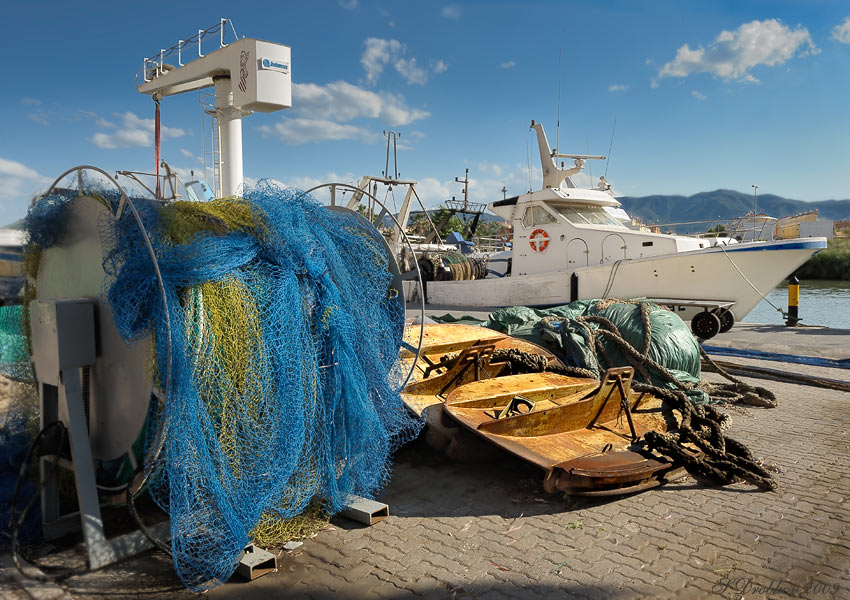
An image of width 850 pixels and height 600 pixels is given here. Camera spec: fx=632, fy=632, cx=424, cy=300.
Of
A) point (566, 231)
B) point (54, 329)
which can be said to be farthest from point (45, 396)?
point (566, 231)

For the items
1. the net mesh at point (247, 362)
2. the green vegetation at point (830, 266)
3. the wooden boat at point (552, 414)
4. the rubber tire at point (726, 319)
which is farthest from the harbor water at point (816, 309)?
the net mesh at point (247, 362)

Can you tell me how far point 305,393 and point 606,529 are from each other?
6.82ft

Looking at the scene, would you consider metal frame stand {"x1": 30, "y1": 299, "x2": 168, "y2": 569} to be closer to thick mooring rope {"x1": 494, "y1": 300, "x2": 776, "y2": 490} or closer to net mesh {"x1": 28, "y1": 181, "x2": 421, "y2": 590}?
net mesh {"x1": 28, "y1": 181, "x2": 421, "y2": 590}

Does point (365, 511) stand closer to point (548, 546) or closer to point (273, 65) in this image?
point (548, 546)

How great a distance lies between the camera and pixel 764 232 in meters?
16.5

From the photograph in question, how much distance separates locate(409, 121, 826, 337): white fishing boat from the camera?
44.0 ft

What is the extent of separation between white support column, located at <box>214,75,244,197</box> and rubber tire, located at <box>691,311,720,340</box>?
10.6 m

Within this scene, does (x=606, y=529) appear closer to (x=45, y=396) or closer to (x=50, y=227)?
(x=45, y=396)

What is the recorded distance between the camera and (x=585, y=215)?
16406 mm

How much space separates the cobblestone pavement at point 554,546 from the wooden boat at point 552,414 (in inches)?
10.2

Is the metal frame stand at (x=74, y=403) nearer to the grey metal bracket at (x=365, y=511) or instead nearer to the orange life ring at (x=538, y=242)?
the grey metal bracket at (x=365, y=511)

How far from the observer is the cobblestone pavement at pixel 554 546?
3.28 metres

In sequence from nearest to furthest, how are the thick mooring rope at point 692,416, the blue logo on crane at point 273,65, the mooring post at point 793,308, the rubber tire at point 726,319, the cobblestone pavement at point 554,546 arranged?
the cobblestone pavement at point 554,546 → the thick mooring rope at point 692,416 → the rubber tire at point 726,319 → the blue logo on crane at point 273,65 → the mooring post at point 793,308

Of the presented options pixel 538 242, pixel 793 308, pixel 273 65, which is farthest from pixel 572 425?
pixel 793 308
